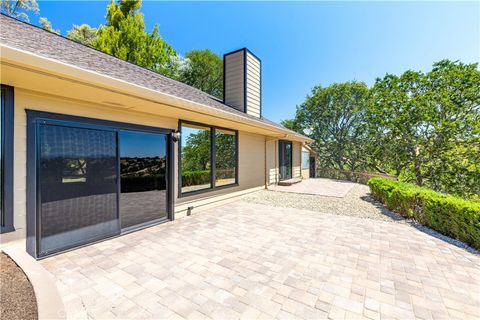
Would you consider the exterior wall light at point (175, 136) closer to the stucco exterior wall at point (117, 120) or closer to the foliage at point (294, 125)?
the stucco exterior wall at point (117, 120)

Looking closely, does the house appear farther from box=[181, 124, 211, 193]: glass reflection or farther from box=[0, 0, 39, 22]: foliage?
box=[0, 0, 39, 22]: foliage

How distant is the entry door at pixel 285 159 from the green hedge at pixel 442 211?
5750 millimetres

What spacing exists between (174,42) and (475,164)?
2370cm

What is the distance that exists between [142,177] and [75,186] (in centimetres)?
118

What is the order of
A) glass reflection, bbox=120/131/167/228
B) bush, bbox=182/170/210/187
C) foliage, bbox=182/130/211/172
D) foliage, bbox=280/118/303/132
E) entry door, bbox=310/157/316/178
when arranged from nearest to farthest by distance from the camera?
1. glass reflection, bbox=120/131/167/228
2. foliage, bbox=182/130/211/172
3. bush, bbox=182/170/210/187
4. entry door, bbox=310/157/316/178
5. foliage, bbox=280/118/303/132

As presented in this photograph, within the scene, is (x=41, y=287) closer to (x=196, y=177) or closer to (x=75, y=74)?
(x=75, y=74)

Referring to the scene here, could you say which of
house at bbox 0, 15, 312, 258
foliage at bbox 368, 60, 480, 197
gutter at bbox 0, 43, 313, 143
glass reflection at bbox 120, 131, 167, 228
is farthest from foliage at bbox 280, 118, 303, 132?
gutter at bbox 0, 43, 313, 143

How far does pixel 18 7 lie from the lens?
51.2ft

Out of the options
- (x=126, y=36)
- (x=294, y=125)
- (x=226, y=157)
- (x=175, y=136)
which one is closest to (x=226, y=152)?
(x=226, y=157)

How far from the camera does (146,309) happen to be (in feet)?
6.77

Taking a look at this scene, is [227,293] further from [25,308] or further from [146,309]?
[25,308]

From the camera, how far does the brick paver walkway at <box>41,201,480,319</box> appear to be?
6.85 ft

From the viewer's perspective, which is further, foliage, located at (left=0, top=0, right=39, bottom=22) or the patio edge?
foliage, located at (left=0, top=0, right=39, bottom=22)

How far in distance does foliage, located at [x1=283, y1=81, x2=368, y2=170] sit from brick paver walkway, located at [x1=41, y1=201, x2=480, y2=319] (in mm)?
17001
